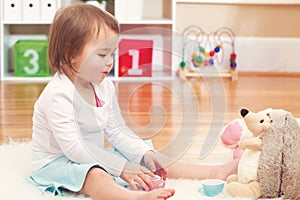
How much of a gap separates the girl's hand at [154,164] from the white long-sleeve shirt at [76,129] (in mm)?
14

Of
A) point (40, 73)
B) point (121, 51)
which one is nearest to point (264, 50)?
point (121, 51)

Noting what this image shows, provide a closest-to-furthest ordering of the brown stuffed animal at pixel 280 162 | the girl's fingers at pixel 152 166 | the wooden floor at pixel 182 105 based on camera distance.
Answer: the brown stuffed animal at pixel 280 162 < the girl's fingers at pixel 152 166 < the wooden floor at pixel 182 105

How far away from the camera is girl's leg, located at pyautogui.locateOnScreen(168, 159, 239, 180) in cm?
144

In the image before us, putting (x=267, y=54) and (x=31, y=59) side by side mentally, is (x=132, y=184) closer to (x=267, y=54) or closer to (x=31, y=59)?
(x=31, y=59)

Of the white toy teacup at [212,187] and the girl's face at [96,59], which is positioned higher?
the girl's face at [96,59]

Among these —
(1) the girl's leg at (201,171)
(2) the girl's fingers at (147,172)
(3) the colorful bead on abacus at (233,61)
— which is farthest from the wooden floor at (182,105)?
(2) the girl's fingers at (147,172)

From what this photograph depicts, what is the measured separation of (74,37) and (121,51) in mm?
1740

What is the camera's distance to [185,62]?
10.5ft

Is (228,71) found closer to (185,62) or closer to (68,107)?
(185,62)

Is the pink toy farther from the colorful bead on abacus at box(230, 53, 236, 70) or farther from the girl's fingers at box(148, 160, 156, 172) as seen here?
the colorful bead on abacus at box(230, 53, 236, 70)

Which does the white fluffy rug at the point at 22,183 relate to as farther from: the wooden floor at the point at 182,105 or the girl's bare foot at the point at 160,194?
the wooden floor at the point at 182,105

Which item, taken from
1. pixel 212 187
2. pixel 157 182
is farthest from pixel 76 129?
pixel 212 187

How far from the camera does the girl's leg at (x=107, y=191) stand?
1.17 metres

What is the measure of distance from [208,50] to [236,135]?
6.06ft
